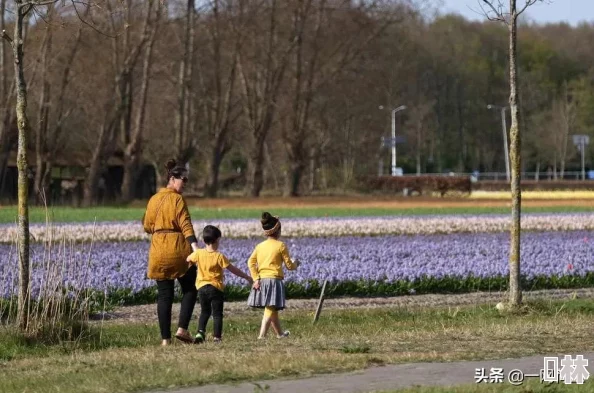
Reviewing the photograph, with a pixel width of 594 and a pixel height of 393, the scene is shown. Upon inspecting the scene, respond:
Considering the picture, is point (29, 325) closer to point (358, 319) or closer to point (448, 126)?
point (358, 319)

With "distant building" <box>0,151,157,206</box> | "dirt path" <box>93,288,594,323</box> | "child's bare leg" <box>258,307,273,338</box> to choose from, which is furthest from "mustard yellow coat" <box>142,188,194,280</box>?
"distant building" <box>0,151,157,206</box>

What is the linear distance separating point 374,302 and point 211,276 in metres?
6.46

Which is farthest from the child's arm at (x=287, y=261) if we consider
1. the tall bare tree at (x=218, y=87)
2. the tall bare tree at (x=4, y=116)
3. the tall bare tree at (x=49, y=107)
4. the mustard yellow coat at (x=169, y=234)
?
the tall bare tree at (x=218, y=87)

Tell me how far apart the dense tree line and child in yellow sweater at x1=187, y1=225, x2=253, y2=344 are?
22958mm

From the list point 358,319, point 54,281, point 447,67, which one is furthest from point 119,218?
point 447,67

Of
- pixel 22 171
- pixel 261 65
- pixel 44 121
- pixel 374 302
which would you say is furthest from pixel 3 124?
pixel 22 171

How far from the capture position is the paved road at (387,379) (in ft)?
26.2

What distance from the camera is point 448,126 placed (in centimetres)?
10719

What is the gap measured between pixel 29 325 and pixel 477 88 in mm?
96478

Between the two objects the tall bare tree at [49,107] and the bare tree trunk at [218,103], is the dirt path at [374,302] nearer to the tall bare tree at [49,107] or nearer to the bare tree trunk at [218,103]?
the tall bare tree at [49,107]

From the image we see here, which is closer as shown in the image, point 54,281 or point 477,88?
point 54,281

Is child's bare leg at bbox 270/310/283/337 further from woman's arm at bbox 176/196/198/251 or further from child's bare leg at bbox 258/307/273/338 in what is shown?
woman's arm at bbox 176/196/198/251

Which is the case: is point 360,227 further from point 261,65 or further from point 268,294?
point 261,65

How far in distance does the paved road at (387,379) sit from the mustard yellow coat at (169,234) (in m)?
3.02
